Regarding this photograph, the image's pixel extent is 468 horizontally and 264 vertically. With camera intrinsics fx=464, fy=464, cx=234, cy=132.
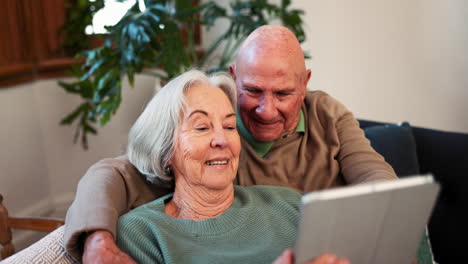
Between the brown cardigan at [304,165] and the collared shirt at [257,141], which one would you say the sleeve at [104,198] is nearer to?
the brown cardigan at [304,165]

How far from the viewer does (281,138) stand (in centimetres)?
168

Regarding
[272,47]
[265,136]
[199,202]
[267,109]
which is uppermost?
[272,47]

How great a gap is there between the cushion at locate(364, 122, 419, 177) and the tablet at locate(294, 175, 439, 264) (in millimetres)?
880

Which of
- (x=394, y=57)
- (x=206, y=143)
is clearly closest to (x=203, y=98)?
(x=206, y=143)

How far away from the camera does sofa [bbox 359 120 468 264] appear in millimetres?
1814

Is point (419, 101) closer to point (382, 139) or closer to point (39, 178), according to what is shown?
point (382, 139)

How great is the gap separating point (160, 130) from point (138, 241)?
12.7 inches

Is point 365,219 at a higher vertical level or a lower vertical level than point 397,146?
higher

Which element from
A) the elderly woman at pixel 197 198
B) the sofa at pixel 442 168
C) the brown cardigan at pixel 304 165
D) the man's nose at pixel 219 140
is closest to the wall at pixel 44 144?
the brown cardigan at pixel 304 165

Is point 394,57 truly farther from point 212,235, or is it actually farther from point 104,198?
point 104,198

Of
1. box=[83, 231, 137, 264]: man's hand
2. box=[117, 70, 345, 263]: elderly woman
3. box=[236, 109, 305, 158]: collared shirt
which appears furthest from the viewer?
box=[236, 109, 305, 158]: collared shirt

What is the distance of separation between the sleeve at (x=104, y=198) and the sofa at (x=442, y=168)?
89 centimetres

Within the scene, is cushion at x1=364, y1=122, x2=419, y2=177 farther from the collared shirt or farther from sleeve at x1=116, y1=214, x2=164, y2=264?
sleeve at x1=116, y1=214, x2=164, y2=264

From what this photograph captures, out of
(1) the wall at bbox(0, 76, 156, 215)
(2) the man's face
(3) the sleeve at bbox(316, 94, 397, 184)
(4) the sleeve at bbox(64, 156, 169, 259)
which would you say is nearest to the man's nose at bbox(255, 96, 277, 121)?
(2) the man's face
